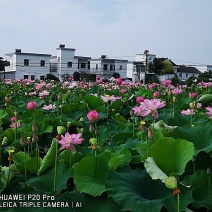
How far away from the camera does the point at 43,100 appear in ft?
10.5

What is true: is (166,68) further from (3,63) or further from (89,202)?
(89,202)

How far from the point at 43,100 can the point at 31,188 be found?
2.14 metres

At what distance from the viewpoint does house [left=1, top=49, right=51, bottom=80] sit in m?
38.9

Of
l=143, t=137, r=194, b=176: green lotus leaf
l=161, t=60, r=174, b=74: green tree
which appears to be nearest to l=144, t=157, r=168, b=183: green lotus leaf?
l=143, t=137, r=194, b=176: green lotus leaf

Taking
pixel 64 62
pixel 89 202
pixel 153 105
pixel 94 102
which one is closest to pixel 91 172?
pixel 89 202

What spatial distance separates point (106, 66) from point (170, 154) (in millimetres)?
44192

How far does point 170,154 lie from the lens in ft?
3.32

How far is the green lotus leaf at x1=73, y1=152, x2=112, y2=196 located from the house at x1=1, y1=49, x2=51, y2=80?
3832cm

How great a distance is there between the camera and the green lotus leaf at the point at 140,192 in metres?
0.88

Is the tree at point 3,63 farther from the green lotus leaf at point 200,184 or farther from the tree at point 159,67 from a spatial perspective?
the green lotus leaf at point 200,184

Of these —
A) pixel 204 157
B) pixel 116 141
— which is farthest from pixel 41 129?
pixel 204 157

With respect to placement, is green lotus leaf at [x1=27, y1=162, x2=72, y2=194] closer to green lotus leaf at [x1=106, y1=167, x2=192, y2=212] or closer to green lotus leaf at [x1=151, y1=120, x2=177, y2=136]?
green lotus leaf at [x1=106, y1=167, x2=192, y2=212]

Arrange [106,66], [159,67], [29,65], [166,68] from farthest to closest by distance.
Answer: [106,66]
[159,67]
[166,68]
[29,65]

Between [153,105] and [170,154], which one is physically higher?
[153,105]
